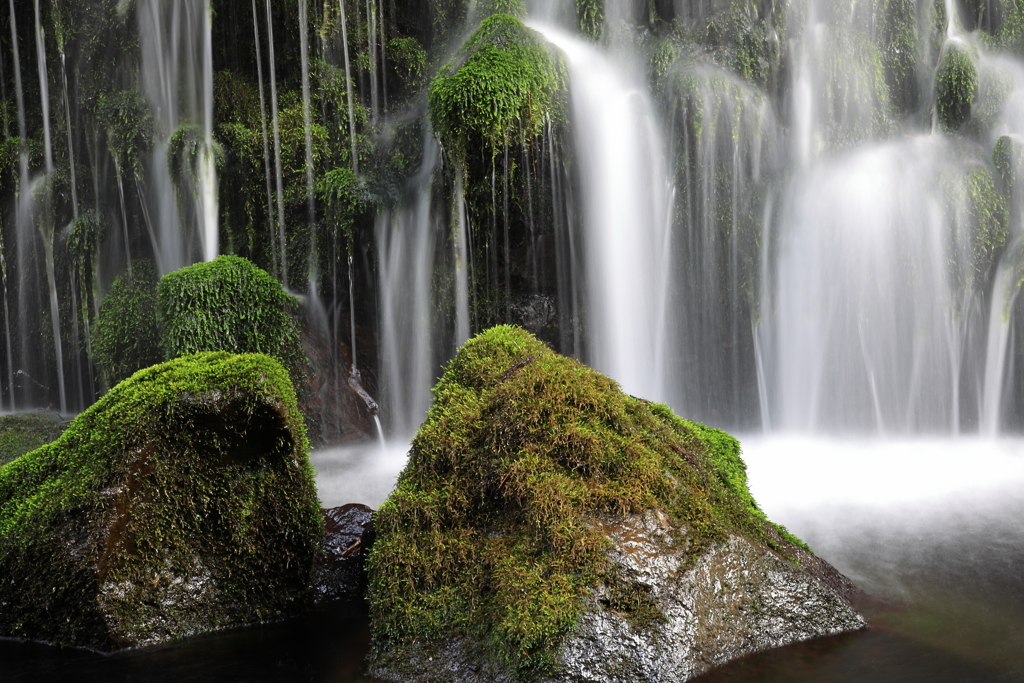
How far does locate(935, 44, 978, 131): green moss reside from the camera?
35.1 feet

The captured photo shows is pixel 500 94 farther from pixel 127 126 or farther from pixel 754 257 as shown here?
pixel 127 126

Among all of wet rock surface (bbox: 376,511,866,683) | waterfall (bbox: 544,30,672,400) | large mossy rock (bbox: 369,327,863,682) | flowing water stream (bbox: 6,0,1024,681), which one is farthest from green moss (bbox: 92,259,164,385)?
wet rock surface (bbox: 376,511,866,683)

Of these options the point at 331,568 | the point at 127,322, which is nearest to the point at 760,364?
the point at 331,568

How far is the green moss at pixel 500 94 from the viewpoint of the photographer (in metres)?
8.82

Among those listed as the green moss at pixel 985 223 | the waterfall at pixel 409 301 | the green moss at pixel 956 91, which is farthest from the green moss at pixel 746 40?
the waterfall at pixel 409 301

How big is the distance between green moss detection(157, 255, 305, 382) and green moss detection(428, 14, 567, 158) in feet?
9.73

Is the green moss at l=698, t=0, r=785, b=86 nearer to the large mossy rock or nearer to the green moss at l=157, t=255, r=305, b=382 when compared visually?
the green moss at l=157, t=255, r=305, b=382

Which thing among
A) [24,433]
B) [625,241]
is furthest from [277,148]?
[625,241]

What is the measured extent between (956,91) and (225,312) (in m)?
10.4

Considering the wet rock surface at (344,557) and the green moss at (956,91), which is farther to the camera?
the green moss at (956,91)

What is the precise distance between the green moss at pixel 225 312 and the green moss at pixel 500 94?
297 cm

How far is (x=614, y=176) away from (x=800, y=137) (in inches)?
115

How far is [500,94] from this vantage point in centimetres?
882

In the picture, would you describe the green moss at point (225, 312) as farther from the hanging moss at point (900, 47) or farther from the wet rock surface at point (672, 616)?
the hanging moss at point (900, 47)
